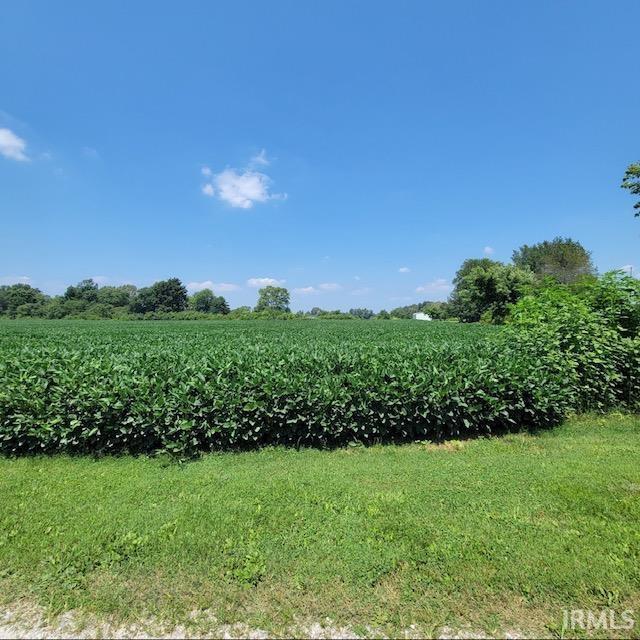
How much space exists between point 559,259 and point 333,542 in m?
77.7

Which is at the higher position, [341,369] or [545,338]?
[545,338]

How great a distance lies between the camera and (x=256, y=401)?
16.4 feet

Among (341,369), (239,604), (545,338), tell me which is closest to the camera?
(239,604)

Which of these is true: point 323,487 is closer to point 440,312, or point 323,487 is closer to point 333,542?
point 333,542

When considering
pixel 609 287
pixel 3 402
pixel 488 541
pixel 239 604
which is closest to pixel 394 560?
pixel 488 541

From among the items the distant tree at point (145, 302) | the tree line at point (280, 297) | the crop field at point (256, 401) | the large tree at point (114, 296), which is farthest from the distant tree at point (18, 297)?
the crop field at point (256, 401)

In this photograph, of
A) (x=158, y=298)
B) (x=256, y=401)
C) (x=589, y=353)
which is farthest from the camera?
(x=158, y=298)

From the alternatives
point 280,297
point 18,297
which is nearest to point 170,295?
point 280,297

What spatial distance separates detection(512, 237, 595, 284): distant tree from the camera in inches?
2239

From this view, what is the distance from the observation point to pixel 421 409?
529 centimetres

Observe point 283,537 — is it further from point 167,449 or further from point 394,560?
point 167,449

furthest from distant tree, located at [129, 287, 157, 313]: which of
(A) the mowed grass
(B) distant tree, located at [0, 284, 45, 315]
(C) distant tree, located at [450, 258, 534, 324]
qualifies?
(A) the mowed grass

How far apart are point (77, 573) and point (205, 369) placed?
9.96 ft

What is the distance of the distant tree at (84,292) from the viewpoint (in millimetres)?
96812
